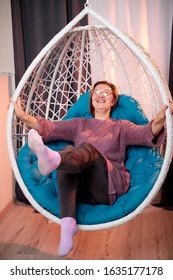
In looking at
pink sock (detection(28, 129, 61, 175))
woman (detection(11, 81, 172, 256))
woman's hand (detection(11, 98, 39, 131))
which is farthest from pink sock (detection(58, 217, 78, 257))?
woman's hand (detection(11, 98, 39, 131))

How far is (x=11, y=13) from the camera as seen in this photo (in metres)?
3.13

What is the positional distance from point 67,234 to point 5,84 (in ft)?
5.52

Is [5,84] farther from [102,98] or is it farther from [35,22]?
[102,98]

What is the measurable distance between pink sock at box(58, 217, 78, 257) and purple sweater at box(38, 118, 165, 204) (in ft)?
1.21

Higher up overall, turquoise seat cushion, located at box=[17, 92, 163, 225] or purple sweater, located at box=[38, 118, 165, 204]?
purple sweater, located at box=[38, 118, 165, 204]

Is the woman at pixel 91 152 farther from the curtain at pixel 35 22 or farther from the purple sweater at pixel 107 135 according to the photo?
the curtain at pixel 35 22

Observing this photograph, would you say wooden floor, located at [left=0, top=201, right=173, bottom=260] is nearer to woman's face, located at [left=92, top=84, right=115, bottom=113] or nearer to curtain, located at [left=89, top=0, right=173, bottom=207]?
curtain, located at [left=89, top=0, right=173, bottom=207]

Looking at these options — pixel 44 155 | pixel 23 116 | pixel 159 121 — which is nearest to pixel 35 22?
pixel 23 116

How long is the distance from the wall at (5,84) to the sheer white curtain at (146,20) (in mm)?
702

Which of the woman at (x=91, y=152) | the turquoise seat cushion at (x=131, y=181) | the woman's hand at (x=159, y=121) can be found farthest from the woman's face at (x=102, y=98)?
the woman's hand at (x=159, y=121)

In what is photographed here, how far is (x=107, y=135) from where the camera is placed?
7.57ft

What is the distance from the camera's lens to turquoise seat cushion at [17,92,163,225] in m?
2.00

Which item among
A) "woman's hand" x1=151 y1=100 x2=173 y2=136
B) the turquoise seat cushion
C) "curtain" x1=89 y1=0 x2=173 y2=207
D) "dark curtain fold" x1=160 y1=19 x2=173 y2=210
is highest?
"curtain" x1=89 y1=0 x2=173 y2=207
